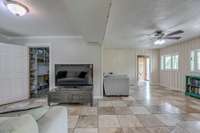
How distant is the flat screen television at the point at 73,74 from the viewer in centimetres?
514

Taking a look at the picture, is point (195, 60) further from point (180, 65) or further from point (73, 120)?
point (73, 120)

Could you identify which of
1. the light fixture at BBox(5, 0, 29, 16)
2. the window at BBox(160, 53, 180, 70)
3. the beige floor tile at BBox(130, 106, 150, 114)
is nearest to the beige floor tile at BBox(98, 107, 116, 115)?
the beige floor tile at BBox(130, 106, 150, 114)

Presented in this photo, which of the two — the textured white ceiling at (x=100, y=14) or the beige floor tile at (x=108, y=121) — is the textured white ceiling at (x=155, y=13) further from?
the beige floor tile at (x=108, y=121)

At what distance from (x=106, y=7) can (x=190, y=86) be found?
561 cm

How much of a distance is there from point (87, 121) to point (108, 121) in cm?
47

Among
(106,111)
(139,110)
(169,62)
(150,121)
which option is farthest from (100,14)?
(169,62)

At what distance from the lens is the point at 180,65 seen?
23.8 feet

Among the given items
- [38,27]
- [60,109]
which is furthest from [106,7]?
[38,27]

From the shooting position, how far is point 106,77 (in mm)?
6375

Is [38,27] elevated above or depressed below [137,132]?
above

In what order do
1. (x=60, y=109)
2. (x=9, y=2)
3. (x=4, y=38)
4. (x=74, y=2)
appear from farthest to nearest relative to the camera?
(x=4, y=38) → (x=9, y=2) → (x=74, y=2) → (x=60, y=109)

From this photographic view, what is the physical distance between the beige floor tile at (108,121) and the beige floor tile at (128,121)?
0.11m

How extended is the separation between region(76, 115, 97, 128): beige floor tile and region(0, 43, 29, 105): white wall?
2911 millimetres

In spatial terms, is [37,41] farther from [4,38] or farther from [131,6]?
[131,6]
